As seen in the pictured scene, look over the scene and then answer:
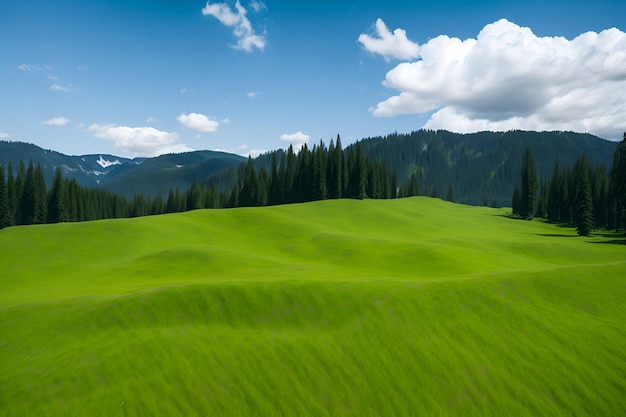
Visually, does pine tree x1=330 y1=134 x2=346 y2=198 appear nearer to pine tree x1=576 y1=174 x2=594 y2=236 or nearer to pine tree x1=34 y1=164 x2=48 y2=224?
pine tree x1=576 y1=174 x2=594 y2=236

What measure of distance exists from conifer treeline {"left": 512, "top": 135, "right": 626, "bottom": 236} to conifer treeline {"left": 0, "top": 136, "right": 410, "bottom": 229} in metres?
48.7

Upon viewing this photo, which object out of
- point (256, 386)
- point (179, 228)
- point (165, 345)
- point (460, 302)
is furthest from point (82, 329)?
point (179, 228)

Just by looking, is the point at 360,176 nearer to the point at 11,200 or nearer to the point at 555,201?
the point at 555,201

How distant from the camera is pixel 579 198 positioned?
89.7m

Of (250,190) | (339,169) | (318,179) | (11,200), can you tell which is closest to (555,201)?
(339,169)

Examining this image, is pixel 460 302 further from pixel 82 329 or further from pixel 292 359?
pixel 82 329

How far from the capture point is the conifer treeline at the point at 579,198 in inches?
3324

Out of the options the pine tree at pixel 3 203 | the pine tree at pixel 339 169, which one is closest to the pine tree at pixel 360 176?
the pine tree at pixel 339 169

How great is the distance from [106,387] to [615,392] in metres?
20.4

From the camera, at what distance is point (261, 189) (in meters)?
125

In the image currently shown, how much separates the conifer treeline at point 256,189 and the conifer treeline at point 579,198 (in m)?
48.7

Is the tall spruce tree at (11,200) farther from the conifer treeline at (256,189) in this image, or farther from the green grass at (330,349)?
the green grass at (330,349)

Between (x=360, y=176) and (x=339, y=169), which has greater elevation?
(x=339, y=169)

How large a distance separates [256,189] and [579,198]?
89862mm
